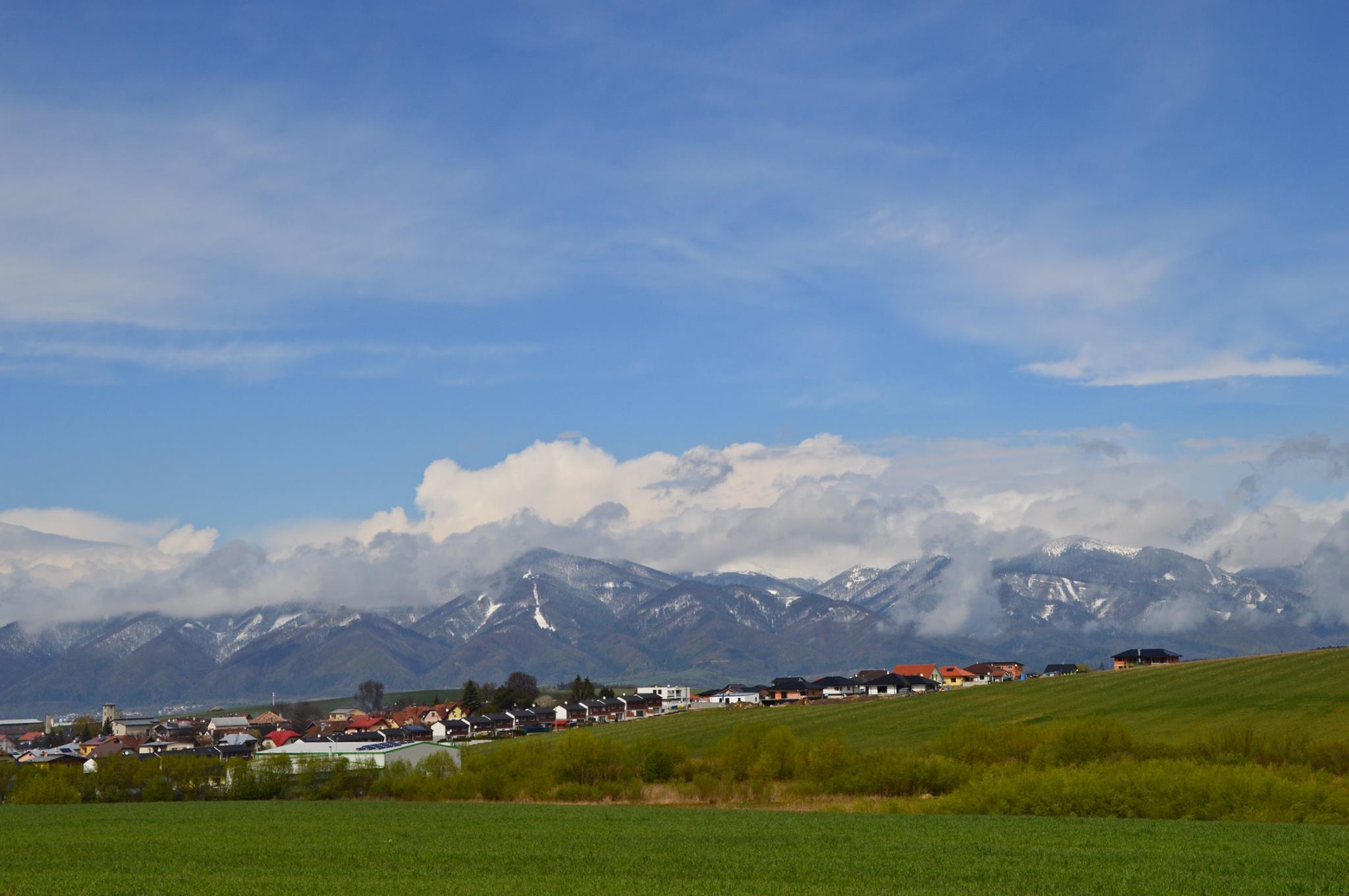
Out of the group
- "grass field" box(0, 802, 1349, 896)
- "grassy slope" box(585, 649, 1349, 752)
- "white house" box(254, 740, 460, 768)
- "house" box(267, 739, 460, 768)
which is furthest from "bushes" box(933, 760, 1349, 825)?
"white house" box(254, 740, 460, 768)

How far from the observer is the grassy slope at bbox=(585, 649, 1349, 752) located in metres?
106

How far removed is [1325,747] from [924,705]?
279 feet

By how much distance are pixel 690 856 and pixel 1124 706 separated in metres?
97.0

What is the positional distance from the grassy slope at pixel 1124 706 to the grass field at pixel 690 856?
4024cm

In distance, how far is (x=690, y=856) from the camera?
139 feet

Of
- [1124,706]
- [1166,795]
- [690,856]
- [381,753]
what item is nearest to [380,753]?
[381,753]

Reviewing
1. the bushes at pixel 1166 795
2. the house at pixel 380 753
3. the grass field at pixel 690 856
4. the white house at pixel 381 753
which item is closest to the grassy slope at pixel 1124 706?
the bushes at pixel 1166 795

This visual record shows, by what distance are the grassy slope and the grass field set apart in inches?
1584

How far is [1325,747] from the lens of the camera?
72.6 metres

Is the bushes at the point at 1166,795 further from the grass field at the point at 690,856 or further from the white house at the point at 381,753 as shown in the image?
the white house at the point at 381,753

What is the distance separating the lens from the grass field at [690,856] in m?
35.2

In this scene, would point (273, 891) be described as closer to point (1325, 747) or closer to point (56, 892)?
point (56, 892)

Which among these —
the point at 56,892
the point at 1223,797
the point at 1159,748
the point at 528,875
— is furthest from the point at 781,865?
the point at 1159,748

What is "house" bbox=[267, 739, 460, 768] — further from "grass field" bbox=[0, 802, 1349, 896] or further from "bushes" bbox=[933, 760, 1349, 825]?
"bushes" bbox=[933, 760, 1349, 825]
